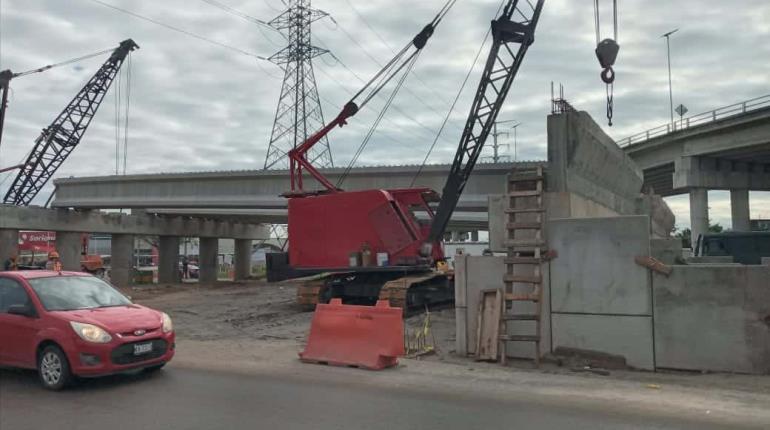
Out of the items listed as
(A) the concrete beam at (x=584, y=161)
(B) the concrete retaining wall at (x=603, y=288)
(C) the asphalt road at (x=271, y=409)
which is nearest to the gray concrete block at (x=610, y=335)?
(B) the concrete retaining wall at (x=603, y=288)

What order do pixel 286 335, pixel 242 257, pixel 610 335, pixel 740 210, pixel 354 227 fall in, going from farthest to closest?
pixel 242 257 < pixel 740 210 < pixel 354 227 < pixel 286 335 < pixel 610 335

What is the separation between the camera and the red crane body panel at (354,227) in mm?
18953

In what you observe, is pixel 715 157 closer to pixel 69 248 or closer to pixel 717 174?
pixel 717 174

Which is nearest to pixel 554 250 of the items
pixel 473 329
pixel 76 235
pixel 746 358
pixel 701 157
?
pixel 473 329

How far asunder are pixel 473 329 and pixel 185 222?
4033cm

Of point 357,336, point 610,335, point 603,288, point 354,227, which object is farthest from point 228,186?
point 610,335

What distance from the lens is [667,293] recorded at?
9.88m

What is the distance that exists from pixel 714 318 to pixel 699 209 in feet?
117

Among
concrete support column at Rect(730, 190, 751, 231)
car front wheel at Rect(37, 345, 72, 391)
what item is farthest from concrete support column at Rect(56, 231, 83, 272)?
concrete support column at Rect(730, 190, 751, 231)

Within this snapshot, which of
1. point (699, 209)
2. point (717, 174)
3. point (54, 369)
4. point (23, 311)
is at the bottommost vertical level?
point (54, 369)

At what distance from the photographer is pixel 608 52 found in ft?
48.2

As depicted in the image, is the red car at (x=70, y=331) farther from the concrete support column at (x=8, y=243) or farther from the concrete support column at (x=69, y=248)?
the concrete support column at (x=69, y=248)

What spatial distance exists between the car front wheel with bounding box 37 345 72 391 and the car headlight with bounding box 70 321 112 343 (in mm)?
356

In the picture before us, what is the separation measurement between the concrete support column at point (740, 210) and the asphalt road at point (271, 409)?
43764 millimetres
